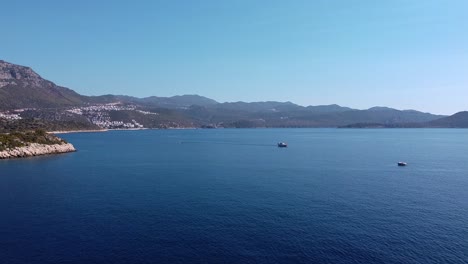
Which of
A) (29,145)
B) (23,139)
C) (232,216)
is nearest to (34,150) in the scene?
(29,145)

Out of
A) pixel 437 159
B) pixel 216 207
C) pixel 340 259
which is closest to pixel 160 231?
pixel 216 207

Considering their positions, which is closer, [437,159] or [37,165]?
[37,165]

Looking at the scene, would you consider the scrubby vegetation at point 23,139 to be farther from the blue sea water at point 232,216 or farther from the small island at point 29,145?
the blue sea water at point 232,216

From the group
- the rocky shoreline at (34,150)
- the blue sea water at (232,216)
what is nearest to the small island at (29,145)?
the rocky shoreline at (34,150)

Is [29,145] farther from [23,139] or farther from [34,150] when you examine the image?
[23,139]

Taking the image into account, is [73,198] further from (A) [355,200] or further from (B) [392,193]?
(B) [392,193]

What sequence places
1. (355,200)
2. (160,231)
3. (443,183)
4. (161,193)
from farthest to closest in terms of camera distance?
(443,183) < (161,193) < (355,200) < (160,231)
